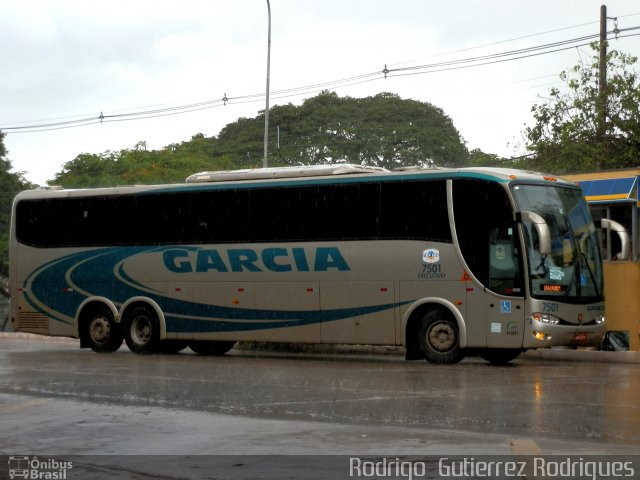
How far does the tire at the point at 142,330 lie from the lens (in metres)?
24.8

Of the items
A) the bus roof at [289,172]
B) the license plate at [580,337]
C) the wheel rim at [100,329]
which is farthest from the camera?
the wheel rim at [100,329]

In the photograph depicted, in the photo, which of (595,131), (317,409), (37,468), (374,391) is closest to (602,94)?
(595,131)

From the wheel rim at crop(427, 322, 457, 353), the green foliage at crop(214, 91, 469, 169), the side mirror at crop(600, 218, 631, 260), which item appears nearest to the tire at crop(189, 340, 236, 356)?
the wheel rim at crop(427, 322, 457, 353)

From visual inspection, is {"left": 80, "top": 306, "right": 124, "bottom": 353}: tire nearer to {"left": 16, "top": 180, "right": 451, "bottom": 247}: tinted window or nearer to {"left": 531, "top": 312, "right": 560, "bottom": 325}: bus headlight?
{"left": 16, "top": 180, "right": 451, "bottom": 247}: tinted window

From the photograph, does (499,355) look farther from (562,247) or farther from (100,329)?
(100,329)

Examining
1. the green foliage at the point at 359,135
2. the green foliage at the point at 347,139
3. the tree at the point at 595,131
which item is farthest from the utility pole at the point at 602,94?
the green foliage at the point at 359,135

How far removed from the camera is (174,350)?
2622cm

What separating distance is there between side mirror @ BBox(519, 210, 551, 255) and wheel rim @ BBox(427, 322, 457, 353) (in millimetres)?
2121

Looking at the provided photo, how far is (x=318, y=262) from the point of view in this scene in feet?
74.5

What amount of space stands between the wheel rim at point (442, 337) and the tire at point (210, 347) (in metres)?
6.07

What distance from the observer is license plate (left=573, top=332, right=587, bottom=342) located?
20.4 meters

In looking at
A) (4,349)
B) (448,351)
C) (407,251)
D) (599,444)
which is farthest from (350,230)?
(599,444)

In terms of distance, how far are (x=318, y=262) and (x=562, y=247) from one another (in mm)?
4661

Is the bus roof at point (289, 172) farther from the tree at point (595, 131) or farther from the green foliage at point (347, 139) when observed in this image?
the green foliage at point (347, 139)
